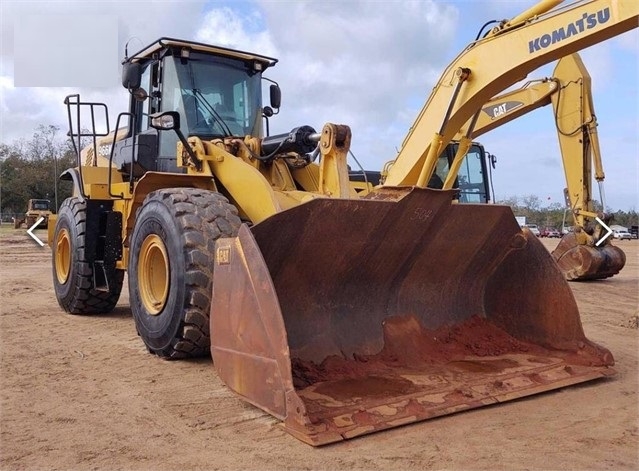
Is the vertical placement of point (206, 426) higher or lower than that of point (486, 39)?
lower

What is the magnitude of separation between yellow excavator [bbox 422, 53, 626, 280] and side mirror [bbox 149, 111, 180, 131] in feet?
19.1

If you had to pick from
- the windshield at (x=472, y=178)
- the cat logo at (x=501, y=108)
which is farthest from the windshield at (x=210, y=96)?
the cat logo at (x=501, y=108)

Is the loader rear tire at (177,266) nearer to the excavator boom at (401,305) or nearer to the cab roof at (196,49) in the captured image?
the excavator boom at (401,305)

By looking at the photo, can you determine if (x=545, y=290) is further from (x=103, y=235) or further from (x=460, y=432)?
(x=103, y=235)

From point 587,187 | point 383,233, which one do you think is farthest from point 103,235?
point 587,187

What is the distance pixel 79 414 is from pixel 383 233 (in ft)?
7.20

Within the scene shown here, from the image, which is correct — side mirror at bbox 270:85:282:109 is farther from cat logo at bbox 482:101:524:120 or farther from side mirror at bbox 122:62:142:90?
cat logo at bbox 482:101:524:120

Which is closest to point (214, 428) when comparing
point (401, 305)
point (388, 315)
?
point (388, 315)

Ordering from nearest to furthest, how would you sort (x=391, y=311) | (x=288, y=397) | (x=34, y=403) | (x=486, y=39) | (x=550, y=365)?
(x=288, y=397) → (x=34, y=403) → (x=550, y=365) → (x=391, y=311) → (x=486, y=39)

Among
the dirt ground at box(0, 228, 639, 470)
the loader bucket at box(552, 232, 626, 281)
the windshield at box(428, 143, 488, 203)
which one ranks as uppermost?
the windshield at box(428, 143, 488, 203)

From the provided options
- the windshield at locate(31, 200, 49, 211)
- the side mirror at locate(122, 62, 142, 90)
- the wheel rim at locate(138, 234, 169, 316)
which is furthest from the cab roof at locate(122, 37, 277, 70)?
A: the windshield at locate(31, 200, 49, 211)

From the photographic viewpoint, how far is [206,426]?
3.54m

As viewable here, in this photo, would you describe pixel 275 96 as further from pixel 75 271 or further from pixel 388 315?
pixel 388 315

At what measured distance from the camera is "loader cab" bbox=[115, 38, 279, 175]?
6.20 meters
